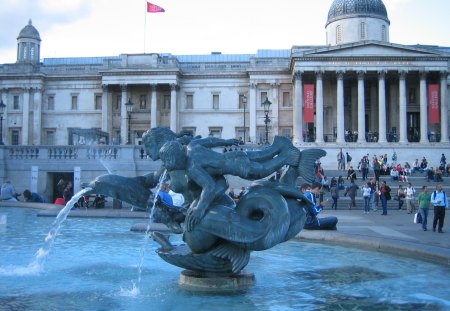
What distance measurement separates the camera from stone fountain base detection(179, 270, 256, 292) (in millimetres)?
7539

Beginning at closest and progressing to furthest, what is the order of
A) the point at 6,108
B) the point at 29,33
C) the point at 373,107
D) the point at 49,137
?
the point at 373,107, the point at 6,108, the point at 49,137, the point at 29,33

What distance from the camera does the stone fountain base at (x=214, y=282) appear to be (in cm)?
754

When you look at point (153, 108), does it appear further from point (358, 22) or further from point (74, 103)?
point (358, 22)

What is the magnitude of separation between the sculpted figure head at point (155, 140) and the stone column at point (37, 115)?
53.2 meters

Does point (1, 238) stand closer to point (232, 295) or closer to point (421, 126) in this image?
point (232, 295)

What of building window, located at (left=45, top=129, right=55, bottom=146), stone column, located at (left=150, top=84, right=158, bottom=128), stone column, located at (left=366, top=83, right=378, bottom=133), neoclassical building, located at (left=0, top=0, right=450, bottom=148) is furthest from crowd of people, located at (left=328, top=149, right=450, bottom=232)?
building window, located at (left=45, top=129, right=55, bottom=146)

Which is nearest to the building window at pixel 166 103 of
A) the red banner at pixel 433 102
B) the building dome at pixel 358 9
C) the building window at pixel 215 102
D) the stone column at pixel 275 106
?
the building window at pixel 215 102

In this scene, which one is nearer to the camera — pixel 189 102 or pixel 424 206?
pixel 424 206

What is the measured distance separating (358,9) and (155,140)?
53388mm

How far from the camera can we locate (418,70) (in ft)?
167

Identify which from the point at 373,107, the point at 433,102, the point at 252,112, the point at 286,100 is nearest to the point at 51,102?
the point at 252,112

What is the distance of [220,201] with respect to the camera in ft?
25.2

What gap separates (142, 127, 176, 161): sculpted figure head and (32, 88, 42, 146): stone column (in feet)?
175

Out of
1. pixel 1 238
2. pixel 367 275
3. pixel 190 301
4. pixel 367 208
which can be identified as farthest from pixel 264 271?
pixel 367 208
